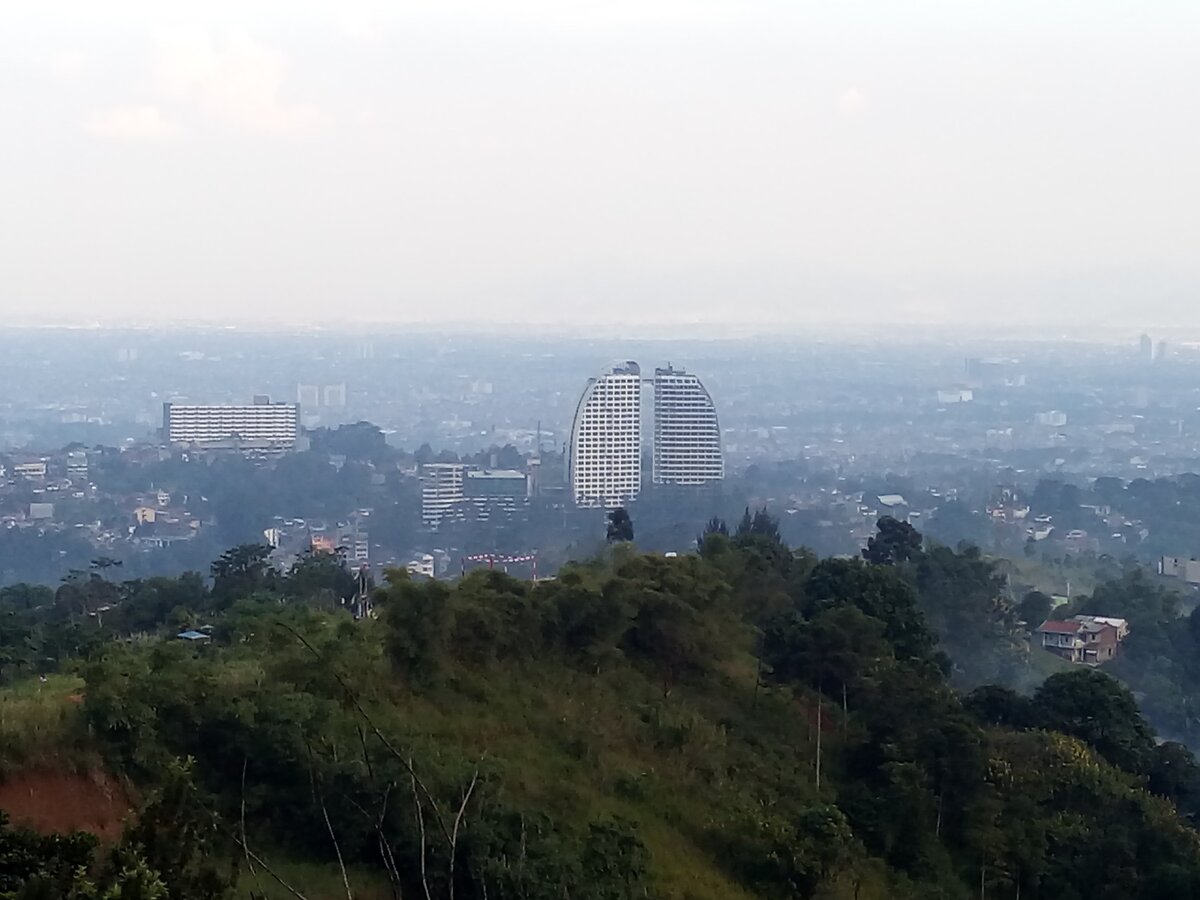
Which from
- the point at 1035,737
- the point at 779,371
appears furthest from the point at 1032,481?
the point at 1035,737

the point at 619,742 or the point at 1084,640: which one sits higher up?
the point at 619,742

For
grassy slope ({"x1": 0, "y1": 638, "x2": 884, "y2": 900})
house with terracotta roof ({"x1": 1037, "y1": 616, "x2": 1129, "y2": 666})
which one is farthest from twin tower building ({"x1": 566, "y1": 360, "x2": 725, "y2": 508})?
grassy slope ({"x1": 0, "y1": 638, "x2": 884, "y2": 900})

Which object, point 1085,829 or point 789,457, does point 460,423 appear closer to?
point 789,457

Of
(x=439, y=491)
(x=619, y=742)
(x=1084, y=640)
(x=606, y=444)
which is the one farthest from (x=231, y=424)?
(x=619, y=742)

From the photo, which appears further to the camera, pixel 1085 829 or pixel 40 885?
pixel 1085 829

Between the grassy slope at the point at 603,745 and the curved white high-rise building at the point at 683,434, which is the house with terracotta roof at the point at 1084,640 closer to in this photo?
the grassy slope at the point at 603,745

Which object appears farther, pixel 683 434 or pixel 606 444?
pixel 683 434

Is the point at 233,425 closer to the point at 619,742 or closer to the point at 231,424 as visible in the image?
the point at 231,424
